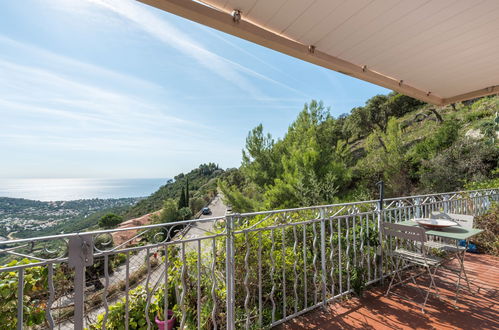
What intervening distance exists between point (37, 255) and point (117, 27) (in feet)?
14.5

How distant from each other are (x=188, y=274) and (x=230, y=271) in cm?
61

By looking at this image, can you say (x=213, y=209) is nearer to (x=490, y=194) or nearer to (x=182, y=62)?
(x=182, y=62)

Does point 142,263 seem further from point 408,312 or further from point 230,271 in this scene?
point 408,312

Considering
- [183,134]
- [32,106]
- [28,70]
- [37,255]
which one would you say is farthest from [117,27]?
[183,134]

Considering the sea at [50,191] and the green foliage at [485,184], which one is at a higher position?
the green foliage at [485,184]

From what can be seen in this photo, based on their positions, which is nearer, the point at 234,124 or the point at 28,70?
the point at 28,70

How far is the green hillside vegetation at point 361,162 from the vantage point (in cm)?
740

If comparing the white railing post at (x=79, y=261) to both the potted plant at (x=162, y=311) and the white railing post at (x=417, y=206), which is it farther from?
the white railing post at (x=417, y=206)

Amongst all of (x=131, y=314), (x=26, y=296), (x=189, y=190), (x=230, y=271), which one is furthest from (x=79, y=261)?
(x=189, y=190)

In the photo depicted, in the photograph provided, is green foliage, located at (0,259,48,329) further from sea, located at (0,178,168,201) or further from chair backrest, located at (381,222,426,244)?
sea, located at (0,178,168,201)

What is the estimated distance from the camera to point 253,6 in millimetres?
1745

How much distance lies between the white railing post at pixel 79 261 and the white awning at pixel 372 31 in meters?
1.65

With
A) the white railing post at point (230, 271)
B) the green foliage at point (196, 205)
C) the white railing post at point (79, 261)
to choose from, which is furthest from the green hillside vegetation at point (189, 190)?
the white railing post at point (79, 261)

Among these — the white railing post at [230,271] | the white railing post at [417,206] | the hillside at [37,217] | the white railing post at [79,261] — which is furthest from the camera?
the hillside at [37,217]
